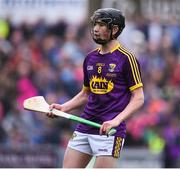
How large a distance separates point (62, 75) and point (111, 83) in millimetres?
8273

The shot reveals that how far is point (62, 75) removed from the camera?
55.1 feet

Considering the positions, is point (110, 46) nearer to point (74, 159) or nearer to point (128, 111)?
point (128, 111)

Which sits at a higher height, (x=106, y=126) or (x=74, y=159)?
(x=106, y=126)

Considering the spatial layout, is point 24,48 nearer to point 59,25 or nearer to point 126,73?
point 59,25

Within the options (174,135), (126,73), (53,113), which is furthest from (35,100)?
(174,135)

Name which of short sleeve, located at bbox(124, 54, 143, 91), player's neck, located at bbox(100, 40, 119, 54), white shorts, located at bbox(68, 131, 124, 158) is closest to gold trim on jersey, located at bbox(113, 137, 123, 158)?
white shorts, located at bbox(68, 131, 124, 158)

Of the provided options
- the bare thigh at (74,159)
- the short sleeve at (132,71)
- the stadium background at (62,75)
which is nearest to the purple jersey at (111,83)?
the short sleeve at (132,71)

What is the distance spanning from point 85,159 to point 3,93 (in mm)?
7405

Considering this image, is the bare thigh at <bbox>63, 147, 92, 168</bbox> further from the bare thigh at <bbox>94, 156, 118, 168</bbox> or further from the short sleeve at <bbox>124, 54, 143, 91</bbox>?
the short sleeve at <bbox>124, 54, 143, 91</bbox>

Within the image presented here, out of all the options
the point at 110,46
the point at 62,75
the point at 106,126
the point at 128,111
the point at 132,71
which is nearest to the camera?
the point at 106,126

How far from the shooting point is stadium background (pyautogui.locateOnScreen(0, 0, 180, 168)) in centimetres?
1491

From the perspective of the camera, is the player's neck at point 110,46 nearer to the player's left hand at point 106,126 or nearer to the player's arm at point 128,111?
the player's arm at point 128,111

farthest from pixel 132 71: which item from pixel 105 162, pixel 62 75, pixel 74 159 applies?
pixel 62 75

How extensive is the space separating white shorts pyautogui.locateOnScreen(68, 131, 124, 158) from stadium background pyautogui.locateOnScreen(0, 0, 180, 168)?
17.4 ft
